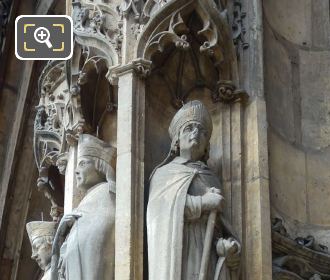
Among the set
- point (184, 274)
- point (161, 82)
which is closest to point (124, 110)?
point (161, 82)

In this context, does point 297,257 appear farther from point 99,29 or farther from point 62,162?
point 99,29

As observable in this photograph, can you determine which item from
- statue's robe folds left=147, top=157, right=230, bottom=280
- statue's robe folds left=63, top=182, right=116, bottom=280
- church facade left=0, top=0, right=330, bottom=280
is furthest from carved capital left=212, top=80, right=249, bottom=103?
statue's robe folds left=63, top=182, right=116, bottom=280

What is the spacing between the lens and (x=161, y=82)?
1189 cm

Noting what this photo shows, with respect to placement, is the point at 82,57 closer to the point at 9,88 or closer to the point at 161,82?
the point at 161,82

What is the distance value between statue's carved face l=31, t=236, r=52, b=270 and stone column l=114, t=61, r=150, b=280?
63.8 inches

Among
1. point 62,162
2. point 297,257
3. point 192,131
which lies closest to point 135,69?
point 192,131

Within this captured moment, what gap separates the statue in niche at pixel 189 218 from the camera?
10.7m

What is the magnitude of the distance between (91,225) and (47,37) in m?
1.50

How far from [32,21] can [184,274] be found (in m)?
2.53

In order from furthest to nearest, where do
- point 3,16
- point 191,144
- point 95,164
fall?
point 3,16, point 95,164, point 191,144

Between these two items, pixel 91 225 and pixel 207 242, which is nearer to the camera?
pixel 207 242

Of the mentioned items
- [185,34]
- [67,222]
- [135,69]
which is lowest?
[67,222]

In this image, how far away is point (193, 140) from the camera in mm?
11273

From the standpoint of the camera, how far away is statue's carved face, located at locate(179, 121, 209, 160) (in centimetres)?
1127
